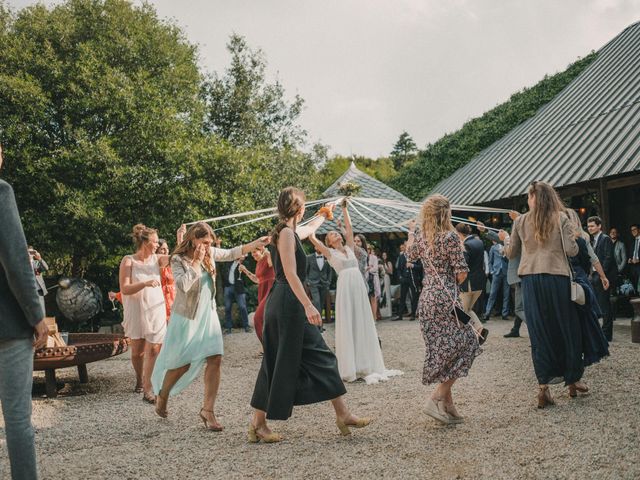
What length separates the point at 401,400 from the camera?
642cm

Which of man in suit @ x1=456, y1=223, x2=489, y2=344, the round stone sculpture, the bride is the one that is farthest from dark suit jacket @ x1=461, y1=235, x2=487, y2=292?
the round stone sculpture

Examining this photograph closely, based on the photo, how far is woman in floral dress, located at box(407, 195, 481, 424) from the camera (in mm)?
5180

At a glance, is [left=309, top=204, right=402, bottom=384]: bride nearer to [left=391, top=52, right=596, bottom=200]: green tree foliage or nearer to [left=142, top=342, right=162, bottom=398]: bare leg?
[left=142, top=342, right=162, bottom=398]: bare leg

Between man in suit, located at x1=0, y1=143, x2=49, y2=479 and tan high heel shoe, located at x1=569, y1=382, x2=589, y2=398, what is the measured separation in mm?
4751

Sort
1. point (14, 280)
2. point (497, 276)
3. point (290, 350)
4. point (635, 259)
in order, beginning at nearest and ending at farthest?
point (14, 280) < point (290, 350) < point (635, 259) < point (497, 276)

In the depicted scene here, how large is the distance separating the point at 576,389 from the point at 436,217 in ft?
7.83

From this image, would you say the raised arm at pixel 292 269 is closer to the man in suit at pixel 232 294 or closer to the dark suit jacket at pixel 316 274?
the dark suit jacket at pixel 316 274

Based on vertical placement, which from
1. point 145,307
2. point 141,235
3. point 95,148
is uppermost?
point 95,148

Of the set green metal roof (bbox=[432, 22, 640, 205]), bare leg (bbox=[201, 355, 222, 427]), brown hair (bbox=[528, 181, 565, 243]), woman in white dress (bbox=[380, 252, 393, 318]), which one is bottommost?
woman in white dress (bbox=[380, 252, 393, 318])

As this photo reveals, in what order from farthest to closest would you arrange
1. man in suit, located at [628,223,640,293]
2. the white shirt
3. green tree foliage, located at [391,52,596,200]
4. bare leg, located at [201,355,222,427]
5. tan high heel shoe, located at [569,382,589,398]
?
green tree foliage, located at [391,52,596,200] < the white shirt < man in suit, located at [628,223,640,293] < tan high heel shoe, located at [569,382,589,398] < bare leg, located at [201,355,222,427]

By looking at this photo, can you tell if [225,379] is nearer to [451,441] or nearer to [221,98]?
[451,441]

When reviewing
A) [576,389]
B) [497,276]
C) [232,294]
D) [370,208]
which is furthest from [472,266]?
Result: [370,208]

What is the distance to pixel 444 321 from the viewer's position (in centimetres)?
526

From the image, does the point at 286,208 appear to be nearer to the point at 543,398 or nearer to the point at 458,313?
the point at 458,313
